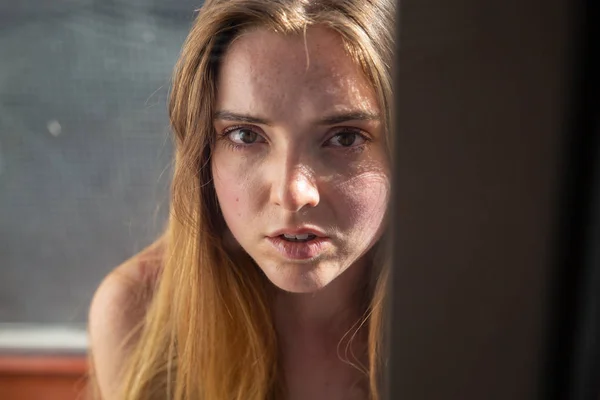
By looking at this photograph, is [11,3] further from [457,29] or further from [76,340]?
[76,340]

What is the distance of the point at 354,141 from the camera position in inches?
19.8

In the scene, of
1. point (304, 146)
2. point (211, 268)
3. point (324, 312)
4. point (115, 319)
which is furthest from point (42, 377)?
point (304, 146)

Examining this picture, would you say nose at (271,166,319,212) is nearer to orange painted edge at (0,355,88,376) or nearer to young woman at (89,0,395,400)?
young woman at (89,0,395,400)

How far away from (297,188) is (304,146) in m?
0.04

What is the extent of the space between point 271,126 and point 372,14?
4.9 inches

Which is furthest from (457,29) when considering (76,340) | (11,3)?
(76,340)

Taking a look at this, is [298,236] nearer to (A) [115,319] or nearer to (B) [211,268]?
(B) [211,268]

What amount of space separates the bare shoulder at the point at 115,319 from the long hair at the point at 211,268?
0.02 meters

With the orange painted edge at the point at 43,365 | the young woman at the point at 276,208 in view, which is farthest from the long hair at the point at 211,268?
the orange painted edge at the point at 43,365

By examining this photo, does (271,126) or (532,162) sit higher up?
(271,126)

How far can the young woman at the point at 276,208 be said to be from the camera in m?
0.49

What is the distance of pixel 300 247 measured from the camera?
21.7 inches

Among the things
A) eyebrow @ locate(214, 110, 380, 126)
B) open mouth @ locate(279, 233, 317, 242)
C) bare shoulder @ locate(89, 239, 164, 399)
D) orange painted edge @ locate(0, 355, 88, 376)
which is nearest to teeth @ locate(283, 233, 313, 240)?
open mouth @ locate(279, 233, 317, 242)

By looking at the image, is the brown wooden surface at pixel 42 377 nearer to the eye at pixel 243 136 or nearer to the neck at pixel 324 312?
the neck at pixel 324 312
